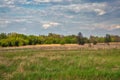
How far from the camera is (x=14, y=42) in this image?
10644 cm

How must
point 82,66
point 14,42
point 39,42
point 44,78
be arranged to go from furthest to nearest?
point 39,42 → point 14,42 → point 82,66 → point 44,78

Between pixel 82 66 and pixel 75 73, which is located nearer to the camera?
pixel 75 73

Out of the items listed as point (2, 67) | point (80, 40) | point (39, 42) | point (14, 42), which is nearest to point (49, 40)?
point (39, 42)

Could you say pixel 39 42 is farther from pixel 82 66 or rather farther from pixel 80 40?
pixel 82 66

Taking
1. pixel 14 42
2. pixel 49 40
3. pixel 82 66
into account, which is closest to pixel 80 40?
pixel 49 40

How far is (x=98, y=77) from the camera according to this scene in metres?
15.1

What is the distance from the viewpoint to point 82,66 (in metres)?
19.9

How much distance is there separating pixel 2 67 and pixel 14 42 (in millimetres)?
87341

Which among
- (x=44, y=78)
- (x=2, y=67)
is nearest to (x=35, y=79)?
(x=44, y=78)

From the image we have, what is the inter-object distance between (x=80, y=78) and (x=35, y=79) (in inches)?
98.7

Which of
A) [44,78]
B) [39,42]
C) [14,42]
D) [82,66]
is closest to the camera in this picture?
[44,78]

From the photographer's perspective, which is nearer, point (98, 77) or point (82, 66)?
point (98, 77)

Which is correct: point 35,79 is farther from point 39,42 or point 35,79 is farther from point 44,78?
point 39,42

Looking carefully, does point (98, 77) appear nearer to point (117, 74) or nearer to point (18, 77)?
point (117, 74)
